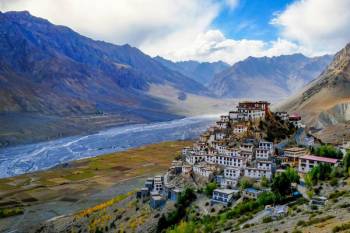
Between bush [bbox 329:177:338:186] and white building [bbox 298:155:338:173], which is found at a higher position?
white building [bbox 298:155:338:173]

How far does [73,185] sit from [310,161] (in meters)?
82.1

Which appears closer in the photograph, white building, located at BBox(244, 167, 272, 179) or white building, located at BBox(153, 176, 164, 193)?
white building, located at BBox(244, 167, 272, 179)

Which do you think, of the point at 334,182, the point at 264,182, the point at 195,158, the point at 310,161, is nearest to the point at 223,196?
the point at 264,182

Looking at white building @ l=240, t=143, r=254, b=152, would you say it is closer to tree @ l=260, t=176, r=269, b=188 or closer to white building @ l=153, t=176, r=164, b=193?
tree @ l=260, t=176, r=269, b=188

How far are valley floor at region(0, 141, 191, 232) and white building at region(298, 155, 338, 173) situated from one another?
185 feet

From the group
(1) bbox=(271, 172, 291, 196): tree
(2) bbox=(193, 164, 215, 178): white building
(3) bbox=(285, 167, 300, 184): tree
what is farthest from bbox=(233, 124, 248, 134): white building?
(1) bbox=(271, 172, 291, 196): tree

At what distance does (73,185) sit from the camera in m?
128

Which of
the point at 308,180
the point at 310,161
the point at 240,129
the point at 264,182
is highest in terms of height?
the point at 240,129

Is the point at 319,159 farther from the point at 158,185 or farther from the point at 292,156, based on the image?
the point at 158,185

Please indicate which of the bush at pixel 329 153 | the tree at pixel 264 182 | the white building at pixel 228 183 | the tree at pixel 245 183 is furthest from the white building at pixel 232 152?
the bush at pixel 329 153

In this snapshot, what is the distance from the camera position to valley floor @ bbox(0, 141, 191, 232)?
330 ft

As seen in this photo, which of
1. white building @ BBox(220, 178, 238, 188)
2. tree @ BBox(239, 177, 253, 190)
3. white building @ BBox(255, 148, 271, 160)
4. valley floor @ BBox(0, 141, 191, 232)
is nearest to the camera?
tree @ BBox(239, 177, 253, 190)

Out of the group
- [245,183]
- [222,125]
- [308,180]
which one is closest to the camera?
[308,180]

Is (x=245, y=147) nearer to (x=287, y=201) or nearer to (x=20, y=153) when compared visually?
(x=287, y=201)
